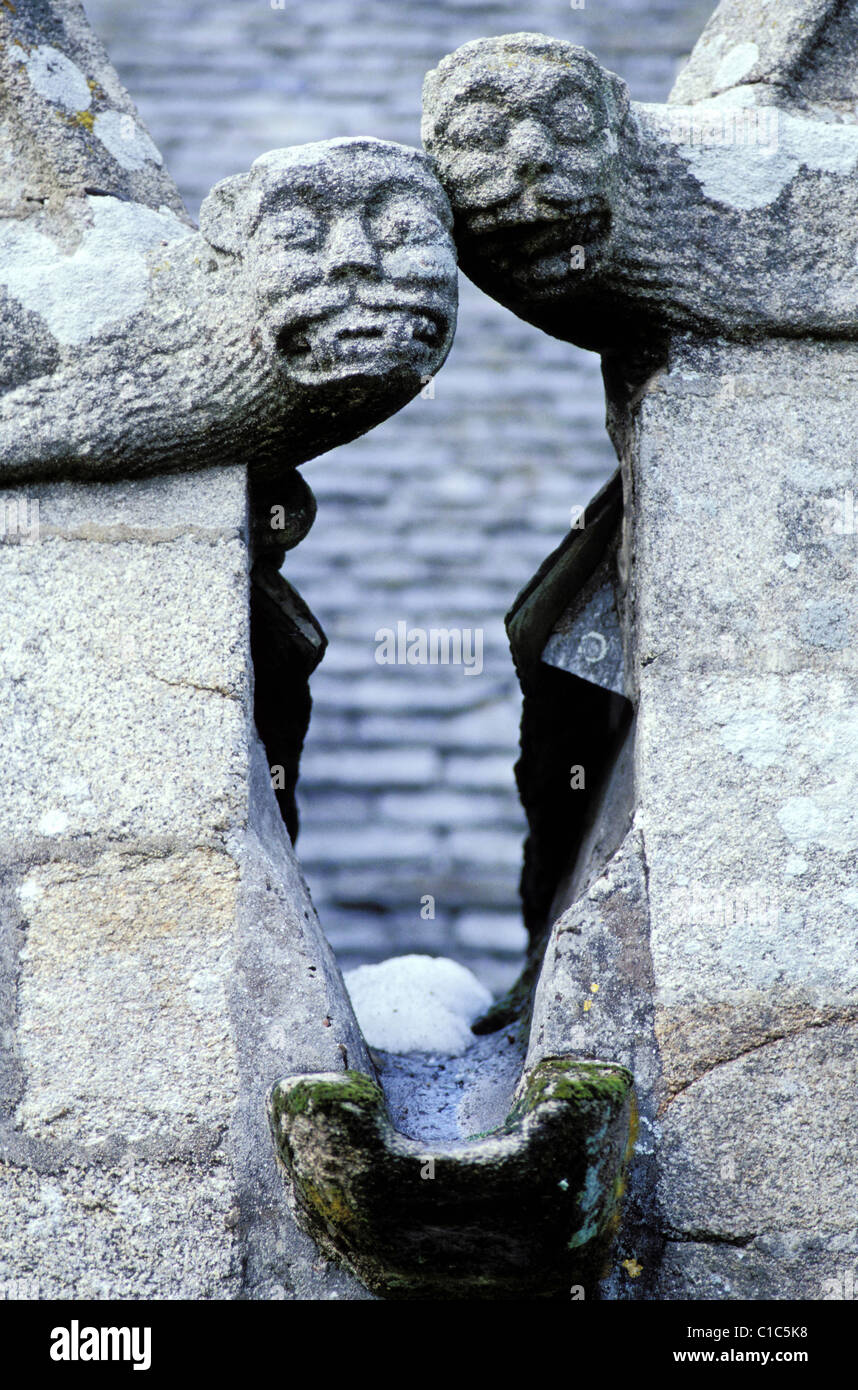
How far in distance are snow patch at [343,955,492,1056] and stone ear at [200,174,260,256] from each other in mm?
1027

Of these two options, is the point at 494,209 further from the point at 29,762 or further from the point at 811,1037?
the point at 811,1037

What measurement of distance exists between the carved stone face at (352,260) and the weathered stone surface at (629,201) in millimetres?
105

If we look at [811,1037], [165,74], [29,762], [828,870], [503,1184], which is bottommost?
[503,1184]

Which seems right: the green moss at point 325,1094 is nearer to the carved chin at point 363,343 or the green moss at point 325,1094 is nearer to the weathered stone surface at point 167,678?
the weathered stone surface at point 167,678

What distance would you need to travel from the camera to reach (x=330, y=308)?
5.82 ft

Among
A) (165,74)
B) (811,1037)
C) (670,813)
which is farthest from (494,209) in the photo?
(165,74)

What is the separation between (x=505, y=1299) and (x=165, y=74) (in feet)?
14.4

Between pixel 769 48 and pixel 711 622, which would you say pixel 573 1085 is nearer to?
pixel 711 622

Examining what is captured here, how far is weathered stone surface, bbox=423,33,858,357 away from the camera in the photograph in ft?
6.10

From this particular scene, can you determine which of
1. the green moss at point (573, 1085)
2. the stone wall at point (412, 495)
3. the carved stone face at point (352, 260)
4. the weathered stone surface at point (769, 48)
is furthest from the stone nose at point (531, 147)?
the stone wall at point (412, 495)

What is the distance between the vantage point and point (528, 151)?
1.84 meters

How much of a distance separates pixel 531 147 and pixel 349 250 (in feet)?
0.81

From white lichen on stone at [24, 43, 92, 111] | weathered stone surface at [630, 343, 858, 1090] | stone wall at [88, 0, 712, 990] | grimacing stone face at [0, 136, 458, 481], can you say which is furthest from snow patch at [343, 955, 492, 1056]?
stone wall at [88, 0, 712, 990]

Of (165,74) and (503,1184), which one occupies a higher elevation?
(165,74)
